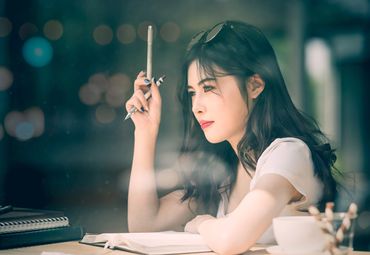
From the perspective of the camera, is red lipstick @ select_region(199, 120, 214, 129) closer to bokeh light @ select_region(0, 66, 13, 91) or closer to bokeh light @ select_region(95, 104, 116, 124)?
bokeh light @ select_region(95, 104, 116, 124)

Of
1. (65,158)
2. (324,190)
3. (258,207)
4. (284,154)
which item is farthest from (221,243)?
(65,158)

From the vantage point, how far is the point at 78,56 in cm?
213

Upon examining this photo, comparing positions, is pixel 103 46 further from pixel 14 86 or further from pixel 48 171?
pixel 48 171

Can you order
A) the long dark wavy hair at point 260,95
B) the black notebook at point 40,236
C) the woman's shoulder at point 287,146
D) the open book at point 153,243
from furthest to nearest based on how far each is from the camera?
the long dark wavy hair at point 260,95
the woman's shoulder at point 287,146
the black notebook at point 40,236
the open book at point 153,243

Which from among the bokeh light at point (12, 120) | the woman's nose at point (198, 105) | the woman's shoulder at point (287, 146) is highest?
the woman's nose at point (198, 105)

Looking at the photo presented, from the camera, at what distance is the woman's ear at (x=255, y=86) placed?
5.87 ft

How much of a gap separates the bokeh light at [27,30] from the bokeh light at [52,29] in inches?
1.6

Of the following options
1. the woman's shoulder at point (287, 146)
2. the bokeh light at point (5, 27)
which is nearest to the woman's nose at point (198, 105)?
the woman's shoulder at point (287, 146)

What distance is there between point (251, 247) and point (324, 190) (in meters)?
0.36

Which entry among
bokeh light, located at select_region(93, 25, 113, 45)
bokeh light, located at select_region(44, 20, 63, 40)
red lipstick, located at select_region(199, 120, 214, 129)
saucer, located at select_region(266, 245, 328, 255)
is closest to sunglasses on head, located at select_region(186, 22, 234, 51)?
red lipstick, located at select_region(199, 120, 214, 129)

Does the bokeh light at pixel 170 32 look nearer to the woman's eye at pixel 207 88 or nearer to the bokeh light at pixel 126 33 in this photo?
the bokeh light at pixel 126 33

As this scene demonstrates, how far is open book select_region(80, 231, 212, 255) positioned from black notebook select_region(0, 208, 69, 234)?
0.34 ft

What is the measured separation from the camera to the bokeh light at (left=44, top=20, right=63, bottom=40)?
7.06ft

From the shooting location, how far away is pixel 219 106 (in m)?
1.81
